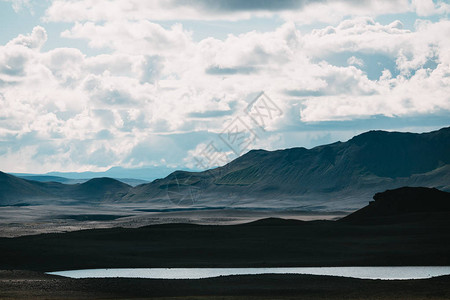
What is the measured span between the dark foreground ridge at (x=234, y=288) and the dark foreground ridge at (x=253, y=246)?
12.9m

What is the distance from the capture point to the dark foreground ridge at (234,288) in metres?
39.5

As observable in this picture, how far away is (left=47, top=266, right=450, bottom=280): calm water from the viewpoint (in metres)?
52.4

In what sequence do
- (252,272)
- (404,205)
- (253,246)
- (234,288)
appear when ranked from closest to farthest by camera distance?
1. (234,288)
2. (252,272)
3. (253,246)
4. (404,205)

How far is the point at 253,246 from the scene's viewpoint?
6912 cm

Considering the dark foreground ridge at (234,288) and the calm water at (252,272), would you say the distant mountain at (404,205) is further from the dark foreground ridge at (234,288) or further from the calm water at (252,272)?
the dark foreground ridge at (234,288)

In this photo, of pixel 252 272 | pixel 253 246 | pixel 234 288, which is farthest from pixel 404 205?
pixel 234 288

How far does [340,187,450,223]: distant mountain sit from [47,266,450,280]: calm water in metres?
35.7

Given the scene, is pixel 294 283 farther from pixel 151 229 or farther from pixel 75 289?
pixel 151 229

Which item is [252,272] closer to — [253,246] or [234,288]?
[234,288]

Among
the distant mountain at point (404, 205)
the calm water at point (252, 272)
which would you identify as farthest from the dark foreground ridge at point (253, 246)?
the calm water at point (252, 272)

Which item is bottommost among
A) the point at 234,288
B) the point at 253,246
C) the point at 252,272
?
the point at 252,272

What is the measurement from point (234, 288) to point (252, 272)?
11.1 m

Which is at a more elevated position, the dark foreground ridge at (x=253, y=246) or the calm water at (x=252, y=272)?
the dark foreground ridge at (x=253, y=246)

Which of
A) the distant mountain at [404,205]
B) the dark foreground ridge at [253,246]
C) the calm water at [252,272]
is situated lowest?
the calm water at [252,272]
